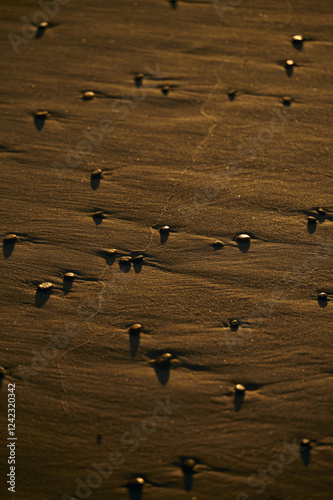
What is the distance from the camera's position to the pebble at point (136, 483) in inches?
56.9

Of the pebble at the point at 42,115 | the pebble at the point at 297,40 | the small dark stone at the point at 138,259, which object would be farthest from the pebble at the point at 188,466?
the pebble at the point at 297,40

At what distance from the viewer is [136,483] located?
4.75 ft

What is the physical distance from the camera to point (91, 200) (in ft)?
6.74

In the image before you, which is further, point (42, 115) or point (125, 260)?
point (42, 115)

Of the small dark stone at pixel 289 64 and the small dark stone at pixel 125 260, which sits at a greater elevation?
the small dark stone at pixel 289 64

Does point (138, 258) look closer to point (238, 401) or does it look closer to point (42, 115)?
point (238, 401)

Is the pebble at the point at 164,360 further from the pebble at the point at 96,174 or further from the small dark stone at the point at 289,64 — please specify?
the small dark stone at the point at 289,64

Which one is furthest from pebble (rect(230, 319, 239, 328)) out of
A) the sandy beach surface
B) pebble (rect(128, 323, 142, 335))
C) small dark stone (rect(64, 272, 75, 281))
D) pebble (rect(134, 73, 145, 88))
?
pebble (rect(134, 73, 145, 88))

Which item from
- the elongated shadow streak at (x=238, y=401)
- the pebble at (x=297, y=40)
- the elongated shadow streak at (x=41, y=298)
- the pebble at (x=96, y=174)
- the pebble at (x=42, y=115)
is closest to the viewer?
the elongated shadow streak at (x=238, y=401)

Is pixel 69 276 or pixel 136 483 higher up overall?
pixel 69 276

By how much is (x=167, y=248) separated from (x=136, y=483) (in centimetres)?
95

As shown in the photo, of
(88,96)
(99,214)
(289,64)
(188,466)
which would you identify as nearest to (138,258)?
(99,214)

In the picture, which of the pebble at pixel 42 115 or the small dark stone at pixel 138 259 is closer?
the small dark stone at pixel 138 259

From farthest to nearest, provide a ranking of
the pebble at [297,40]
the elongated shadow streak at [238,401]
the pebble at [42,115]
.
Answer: the pebble at [297,40]
the pebble at [42,115]
the elongated shadow streak at [238,401]
